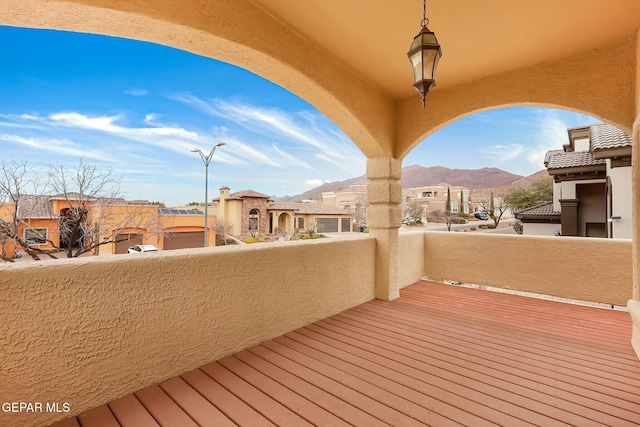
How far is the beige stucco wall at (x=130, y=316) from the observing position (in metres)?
1.38

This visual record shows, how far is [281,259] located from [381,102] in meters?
2.52

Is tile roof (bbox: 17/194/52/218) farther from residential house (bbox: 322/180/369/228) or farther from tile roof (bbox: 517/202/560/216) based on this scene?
residential house (bbox: 322/180/369/228)

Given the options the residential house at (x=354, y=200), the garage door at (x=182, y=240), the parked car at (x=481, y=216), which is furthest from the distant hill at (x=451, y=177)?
the garage door at (x=182, y=240)

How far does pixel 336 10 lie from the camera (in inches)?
83.2

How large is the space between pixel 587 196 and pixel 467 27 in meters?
7.81

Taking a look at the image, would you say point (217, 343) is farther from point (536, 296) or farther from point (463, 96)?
point (536, 296)

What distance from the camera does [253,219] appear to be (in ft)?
59.2

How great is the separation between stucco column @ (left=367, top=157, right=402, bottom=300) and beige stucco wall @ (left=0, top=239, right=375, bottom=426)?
1.47 m

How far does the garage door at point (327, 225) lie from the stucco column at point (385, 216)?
1544 cm

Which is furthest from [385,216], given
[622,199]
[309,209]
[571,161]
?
[309,209]

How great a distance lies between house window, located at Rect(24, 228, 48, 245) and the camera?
301 inches

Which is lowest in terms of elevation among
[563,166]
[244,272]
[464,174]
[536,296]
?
[536,296]

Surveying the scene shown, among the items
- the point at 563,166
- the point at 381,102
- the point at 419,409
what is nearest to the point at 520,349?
the point at 419,409

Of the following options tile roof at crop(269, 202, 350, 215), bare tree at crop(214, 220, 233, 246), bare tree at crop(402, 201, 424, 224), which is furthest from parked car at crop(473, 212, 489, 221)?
bare tree at crop(214, 220, 233, 246)
